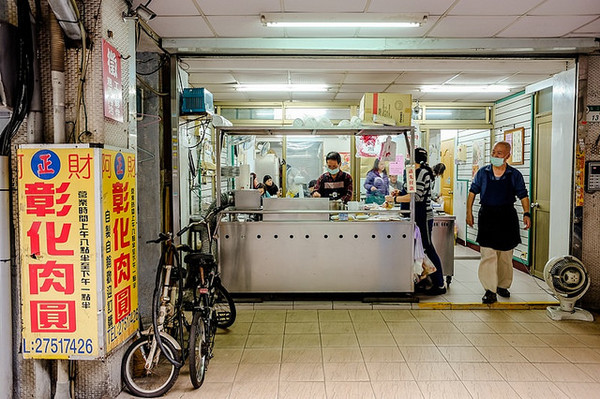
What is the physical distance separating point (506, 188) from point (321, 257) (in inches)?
93.1

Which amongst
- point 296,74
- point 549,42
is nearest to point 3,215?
point 296,74

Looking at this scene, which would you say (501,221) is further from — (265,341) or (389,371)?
(265,341)

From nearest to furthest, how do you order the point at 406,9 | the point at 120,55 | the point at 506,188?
the point at 120,55 → the point at 406,9 → the point at 506,188

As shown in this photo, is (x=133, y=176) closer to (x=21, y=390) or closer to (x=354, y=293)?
(x=21, y=390)

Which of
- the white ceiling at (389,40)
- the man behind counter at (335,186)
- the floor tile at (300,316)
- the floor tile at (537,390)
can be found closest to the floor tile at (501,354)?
the floor tile at (537,390)

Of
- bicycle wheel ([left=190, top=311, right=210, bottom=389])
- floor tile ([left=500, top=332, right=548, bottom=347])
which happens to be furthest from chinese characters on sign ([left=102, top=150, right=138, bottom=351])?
floor tile ([left=500, top=332, right=548, bottom=347])

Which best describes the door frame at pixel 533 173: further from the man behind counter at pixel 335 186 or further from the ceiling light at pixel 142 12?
the ceiling light at pixel 142 12

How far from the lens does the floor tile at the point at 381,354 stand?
3727 millimetres

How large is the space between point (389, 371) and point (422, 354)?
491 mm

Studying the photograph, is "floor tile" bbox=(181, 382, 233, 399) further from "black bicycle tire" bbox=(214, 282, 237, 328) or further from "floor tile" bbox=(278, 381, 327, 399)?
"black bicycle tire" bbox=(214, 282, 237, 328)

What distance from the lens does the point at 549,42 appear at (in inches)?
185

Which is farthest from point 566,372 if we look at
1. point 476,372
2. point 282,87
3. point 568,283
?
point 282,87

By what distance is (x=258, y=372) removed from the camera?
11.5 feet

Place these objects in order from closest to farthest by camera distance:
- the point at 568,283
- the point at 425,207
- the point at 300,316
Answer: the point at 568,283 → the point at 300,316 → the point at 425,207
